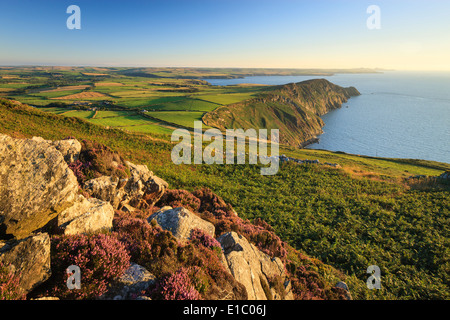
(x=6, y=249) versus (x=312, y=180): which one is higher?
(x=6, y=249)

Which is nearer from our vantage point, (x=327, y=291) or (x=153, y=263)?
(x=153, y=263)

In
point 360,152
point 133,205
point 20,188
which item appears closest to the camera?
point 20,188

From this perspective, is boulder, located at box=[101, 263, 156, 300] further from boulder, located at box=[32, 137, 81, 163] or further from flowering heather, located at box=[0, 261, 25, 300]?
boulder, located at box=[32, 137, 81, 163]

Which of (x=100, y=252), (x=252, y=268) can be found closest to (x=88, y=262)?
(x=100, y=252)

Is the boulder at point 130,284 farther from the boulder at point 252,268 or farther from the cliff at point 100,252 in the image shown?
the boulder at point 252,268

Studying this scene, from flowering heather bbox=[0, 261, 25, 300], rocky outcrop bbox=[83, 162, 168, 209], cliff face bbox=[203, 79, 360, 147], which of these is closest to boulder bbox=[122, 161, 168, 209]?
rocky outcrop bbox=[83, 162, 168, 209]
